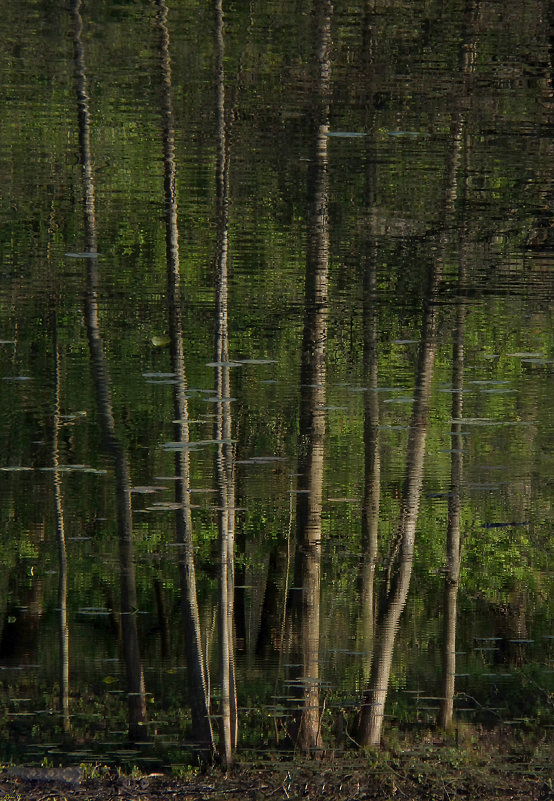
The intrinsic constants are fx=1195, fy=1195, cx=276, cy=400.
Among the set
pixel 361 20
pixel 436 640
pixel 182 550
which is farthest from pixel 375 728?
pixel 361 20

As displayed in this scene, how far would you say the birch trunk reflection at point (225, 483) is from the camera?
573 centimetres

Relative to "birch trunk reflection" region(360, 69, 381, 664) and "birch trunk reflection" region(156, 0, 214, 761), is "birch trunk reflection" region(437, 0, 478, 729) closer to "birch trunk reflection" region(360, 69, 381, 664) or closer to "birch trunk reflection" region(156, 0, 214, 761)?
"birch trunk reflection" region(360, 69, 381, 664)

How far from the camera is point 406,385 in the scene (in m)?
8.32

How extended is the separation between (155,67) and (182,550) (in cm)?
1068

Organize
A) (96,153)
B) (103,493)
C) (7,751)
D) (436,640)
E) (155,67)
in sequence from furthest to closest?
(155,67) < (96,153) < (103,493) < (436,640) < (7,751)

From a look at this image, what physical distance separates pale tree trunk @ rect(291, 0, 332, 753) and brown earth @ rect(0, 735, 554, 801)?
0.19 meters

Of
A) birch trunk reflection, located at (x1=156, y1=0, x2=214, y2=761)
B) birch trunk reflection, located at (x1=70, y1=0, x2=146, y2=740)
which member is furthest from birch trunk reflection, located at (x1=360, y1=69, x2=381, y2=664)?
birch trunk reflection, located at (x1=70, y1=0, x2=146, y2=740)

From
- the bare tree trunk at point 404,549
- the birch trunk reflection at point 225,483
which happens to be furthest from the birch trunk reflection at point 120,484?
the bare tree trunk at point 404,549

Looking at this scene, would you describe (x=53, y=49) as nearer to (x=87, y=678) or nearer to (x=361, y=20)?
(x=361, y=20)

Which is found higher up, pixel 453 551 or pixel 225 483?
pixel 225 483

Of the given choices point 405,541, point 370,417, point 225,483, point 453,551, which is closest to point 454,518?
point 453,551

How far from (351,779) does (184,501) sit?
1853mm

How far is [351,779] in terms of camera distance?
570 centimetres

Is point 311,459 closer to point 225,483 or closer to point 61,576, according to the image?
point 225,483
